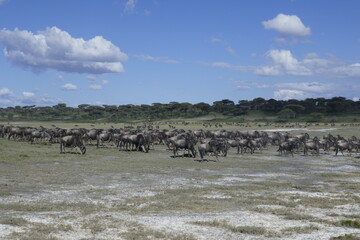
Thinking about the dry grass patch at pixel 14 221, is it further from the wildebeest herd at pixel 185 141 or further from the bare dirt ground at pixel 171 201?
the wildebeest herd at pixel 185 141

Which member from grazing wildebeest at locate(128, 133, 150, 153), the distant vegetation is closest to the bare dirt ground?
grazing wildebeest at locate(128, 133, 150, 153)

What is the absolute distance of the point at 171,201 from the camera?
57.2ft

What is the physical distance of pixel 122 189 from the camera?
20234 millimetres

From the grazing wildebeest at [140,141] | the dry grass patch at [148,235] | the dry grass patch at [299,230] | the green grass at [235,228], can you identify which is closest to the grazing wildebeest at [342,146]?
the grazing wildebeest at [140,141]

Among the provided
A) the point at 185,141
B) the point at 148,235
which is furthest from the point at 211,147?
the point at 148,235

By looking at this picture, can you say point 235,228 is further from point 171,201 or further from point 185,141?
point 185,141

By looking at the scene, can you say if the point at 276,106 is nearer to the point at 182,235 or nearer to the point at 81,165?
the point at 81,165

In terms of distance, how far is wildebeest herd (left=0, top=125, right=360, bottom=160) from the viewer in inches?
1447

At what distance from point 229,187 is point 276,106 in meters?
157

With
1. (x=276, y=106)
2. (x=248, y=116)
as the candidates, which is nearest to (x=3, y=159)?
(x=248, y=116)

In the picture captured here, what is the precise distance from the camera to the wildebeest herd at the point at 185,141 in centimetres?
3675

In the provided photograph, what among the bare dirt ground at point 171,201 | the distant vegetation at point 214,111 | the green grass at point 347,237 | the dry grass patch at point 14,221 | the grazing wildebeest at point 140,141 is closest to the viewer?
the green grass at point 347,237

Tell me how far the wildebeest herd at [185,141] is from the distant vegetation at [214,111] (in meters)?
106

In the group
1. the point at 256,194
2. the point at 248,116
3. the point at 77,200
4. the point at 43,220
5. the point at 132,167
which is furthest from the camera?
the point at 248,116
